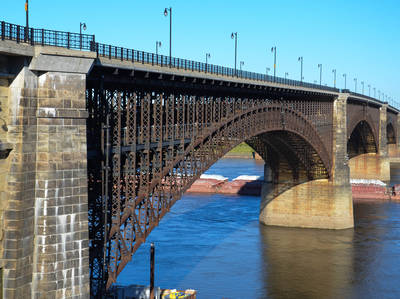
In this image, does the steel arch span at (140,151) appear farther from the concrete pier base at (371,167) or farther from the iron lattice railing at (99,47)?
the concrete pier base at (371,167)

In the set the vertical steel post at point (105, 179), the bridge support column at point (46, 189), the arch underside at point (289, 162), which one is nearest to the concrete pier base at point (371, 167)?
the arch underside at point (289, 162)

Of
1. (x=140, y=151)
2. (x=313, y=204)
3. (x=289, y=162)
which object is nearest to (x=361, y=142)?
(x=313, y=204)

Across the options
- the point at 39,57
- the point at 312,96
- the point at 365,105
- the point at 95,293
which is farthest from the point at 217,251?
the point at 365,105

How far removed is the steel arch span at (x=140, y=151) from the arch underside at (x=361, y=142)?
6315cm

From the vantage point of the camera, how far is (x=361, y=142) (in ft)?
353

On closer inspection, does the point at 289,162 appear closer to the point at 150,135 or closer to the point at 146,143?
the point at 150,135

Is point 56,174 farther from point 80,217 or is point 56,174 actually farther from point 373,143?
point 373,143

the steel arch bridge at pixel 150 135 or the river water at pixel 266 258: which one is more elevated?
the steel arch bridge at pixel 150 135

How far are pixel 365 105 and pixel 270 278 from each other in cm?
5494

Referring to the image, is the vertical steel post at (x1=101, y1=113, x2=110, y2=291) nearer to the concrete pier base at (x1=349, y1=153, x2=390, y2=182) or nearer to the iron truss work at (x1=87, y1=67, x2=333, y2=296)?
the iron truss work at (x1=87, y1=67, x2=333, y2=296)

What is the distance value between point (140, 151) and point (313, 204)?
37864 mm

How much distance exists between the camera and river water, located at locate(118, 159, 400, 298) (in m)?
41.3

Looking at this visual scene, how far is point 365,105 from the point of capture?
92188mm

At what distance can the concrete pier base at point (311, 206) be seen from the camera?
203ft
